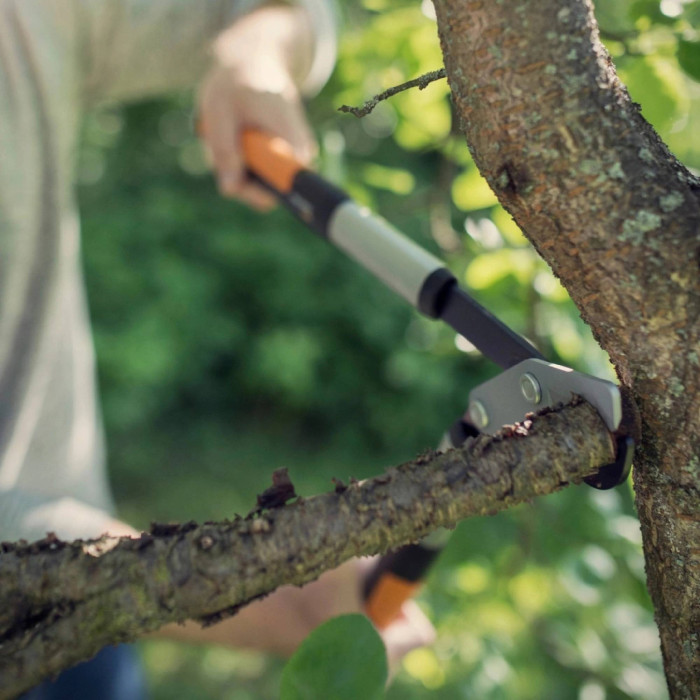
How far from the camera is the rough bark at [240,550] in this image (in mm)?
459

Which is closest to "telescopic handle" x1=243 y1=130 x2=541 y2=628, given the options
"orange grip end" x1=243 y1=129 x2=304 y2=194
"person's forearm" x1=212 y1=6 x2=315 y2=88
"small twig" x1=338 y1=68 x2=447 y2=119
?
"orange grip end" x1=243 y1=129 x2=304 y2=194

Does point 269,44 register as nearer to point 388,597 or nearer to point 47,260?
point 47,260

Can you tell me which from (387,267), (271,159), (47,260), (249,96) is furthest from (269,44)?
(387,267)

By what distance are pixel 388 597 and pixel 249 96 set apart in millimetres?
943

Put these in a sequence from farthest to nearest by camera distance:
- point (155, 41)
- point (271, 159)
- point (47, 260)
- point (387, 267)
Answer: point (155, 41), point (271, 159), point (47, 260), point (387, 267)

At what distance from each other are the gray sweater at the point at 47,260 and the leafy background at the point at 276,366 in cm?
50

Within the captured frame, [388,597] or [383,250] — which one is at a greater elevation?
[383,250]

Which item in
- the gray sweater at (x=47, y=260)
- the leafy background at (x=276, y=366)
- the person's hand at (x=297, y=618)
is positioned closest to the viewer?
the gray sweater at (x=47, y=260)

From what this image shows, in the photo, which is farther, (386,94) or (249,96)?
(249,96)

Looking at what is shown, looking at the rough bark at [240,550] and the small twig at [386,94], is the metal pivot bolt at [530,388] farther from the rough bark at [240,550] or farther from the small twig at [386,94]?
the small twig at [386,94]

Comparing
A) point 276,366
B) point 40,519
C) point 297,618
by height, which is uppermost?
point 40,519

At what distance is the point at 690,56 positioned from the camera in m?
0.66

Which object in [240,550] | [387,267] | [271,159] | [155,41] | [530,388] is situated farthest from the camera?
[155,41]

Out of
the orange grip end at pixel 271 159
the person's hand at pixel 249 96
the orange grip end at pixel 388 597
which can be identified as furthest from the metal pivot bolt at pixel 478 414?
the person's hand at pixel 249 96
